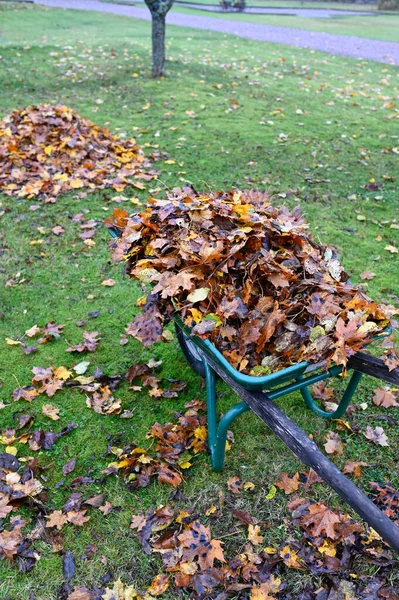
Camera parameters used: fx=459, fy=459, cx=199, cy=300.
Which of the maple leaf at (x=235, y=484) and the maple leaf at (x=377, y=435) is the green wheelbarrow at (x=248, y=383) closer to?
the maple leaf at (x=235, y=484)

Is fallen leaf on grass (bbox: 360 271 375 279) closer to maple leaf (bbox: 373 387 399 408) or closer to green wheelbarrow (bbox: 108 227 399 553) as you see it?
maple leaf (bbox: 373 387 399 408)

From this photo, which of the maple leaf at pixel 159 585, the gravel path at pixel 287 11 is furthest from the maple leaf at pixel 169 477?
the gravel path at pixel 287 11

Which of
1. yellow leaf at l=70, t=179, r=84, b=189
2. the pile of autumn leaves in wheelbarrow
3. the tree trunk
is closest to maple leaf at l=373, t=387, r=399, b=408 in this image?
the pile of autumn leaves in wheelbarrow

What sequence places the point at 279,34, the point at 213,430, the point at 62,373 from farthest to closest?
the point at 279,34, the point at 62,373, the point at 213,430

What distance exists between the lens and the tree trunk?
827 centimetres

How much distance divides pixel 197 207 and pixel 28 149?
400cm

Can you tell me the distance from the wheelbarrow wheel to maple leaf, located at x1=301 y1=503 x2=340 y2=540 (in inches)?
42.7

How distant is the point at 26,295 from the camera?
12.7ft

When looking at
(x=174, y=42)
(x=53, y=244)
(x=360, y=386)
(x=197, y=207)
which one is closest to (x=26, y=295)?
(x=53, y=244)

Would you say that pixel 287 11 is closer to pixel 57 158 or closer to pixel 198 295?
pixel 57 158

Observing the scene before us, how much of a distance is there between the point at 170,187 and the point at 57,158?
1423mm

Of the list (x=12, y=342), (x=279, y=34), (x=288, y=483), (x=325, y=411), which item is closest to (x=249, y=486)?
(x=288, y=483)

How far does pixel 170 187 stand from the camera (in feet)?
18.1

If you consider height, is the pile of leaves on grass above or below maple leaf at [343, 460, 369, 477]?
above
